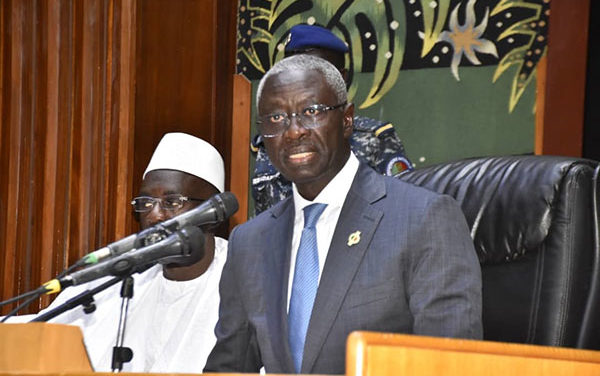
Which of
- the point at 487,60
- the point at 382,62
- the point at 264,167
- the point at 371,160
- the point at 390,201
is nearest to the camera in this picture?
the point at 390,201

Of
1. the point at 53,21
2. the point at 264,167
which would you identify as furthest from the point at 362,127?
the point at 53,21

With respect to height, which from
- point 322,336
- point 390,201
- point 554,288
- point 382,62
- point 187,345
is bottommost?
point 187,345

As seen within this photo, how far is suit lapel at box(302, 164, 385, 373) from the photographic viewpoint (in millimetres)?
1768

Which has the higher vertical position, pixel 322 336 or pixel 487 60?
pixel 487 60

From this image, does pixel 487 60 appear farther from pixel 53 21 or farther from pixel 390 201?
pixel 53 21

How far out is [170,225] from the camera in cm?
161

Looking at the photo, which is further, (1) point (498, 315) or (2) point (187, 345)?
(2) point (187, 345)

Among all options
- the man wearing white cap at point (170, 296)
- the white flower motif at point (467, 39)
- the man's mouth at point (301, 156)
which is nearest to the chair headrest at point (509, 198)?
the man's mouth at point (301, 156)

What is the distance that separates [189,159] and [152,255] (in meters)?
1.40

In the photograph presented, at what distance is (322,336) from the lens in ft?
5.77

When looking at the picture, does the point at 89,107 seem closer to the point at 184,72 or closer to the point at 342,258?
the point at 184,72

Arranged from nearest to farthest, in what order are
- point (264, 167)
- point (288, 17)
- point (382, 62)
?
point (264, 167) < point (382, 62) < point (288, 17)

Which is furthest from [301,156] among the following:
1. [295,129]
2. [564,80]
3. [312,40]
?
[564,80]

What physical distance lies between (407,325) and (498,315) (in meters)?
0.20
